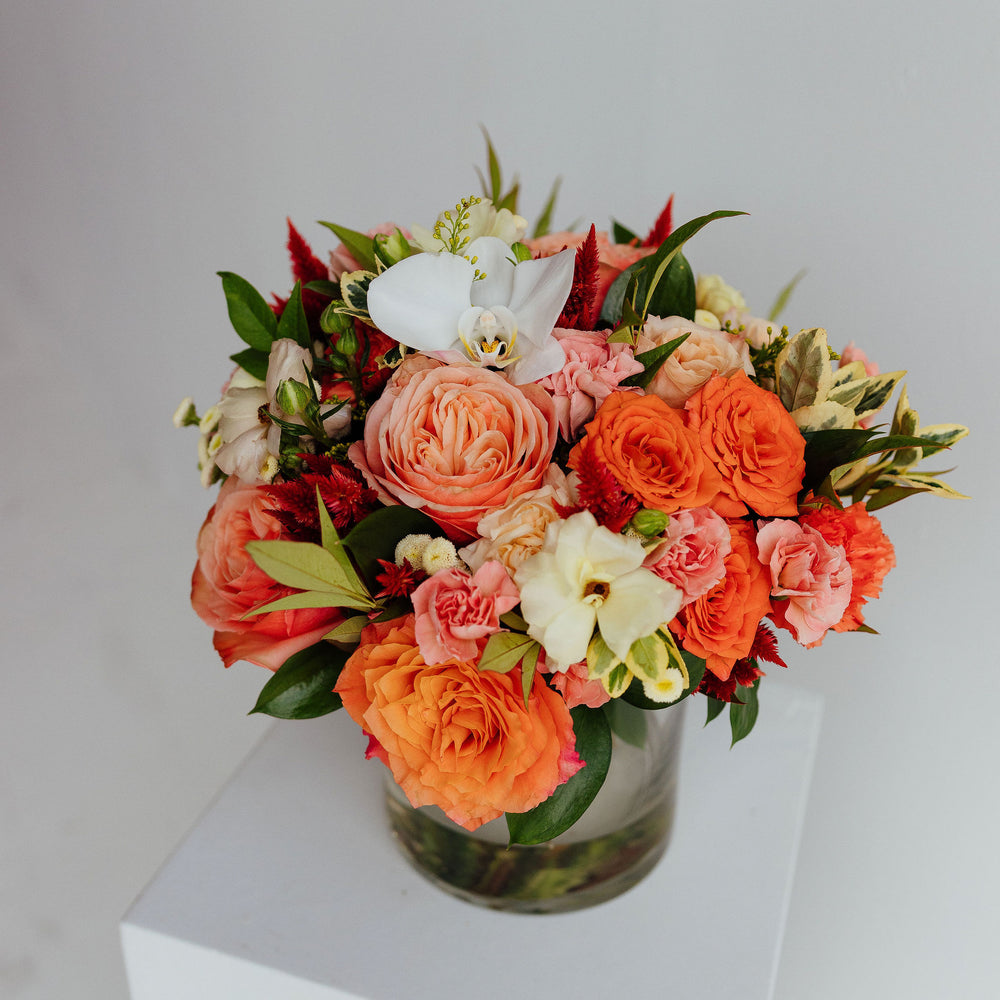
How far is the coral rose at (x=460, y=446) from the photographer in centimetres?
54

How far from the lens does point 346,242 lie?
0.69m

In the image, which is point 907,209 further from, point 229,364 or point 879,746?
point 229,364

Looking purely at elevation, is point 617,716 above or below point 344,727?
above

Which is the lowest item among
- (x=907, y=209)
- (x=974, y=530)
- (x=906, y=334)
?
(x=974, y=530)

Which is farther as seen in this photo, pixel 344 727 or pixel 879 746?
pixel 879 746

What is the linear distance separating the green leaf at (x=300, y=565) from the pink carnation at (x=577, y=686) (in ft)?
0.46

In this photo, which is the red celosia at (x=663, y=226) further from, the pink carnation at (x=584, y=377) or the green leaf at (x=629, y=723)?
the green leaf at (x=629, y=723)

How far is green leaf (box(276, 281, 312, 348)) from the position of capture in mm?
646

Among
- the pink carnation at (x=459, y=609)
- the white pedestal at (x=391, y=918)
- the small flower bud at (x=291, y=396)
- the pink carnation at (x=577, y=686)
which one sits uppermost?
the small flower bud at (x=291, y=396)

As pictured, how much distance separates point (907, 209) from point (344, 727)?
0.83 meters

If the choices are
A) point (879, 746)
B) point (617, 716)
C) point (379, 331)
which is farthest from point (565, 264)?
point (879, 746)

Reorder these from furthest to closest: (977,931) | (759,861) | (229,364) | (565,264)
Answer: (229,364) → (977,931) → (759,861) → (565,264)

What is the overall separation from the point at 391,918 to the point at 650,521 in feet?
1.53

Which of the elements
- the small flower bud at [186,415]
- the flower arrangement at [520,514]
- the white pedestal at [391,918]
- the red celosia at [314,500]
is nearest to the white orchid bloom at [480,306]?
the flower arrangement at [520,514]
